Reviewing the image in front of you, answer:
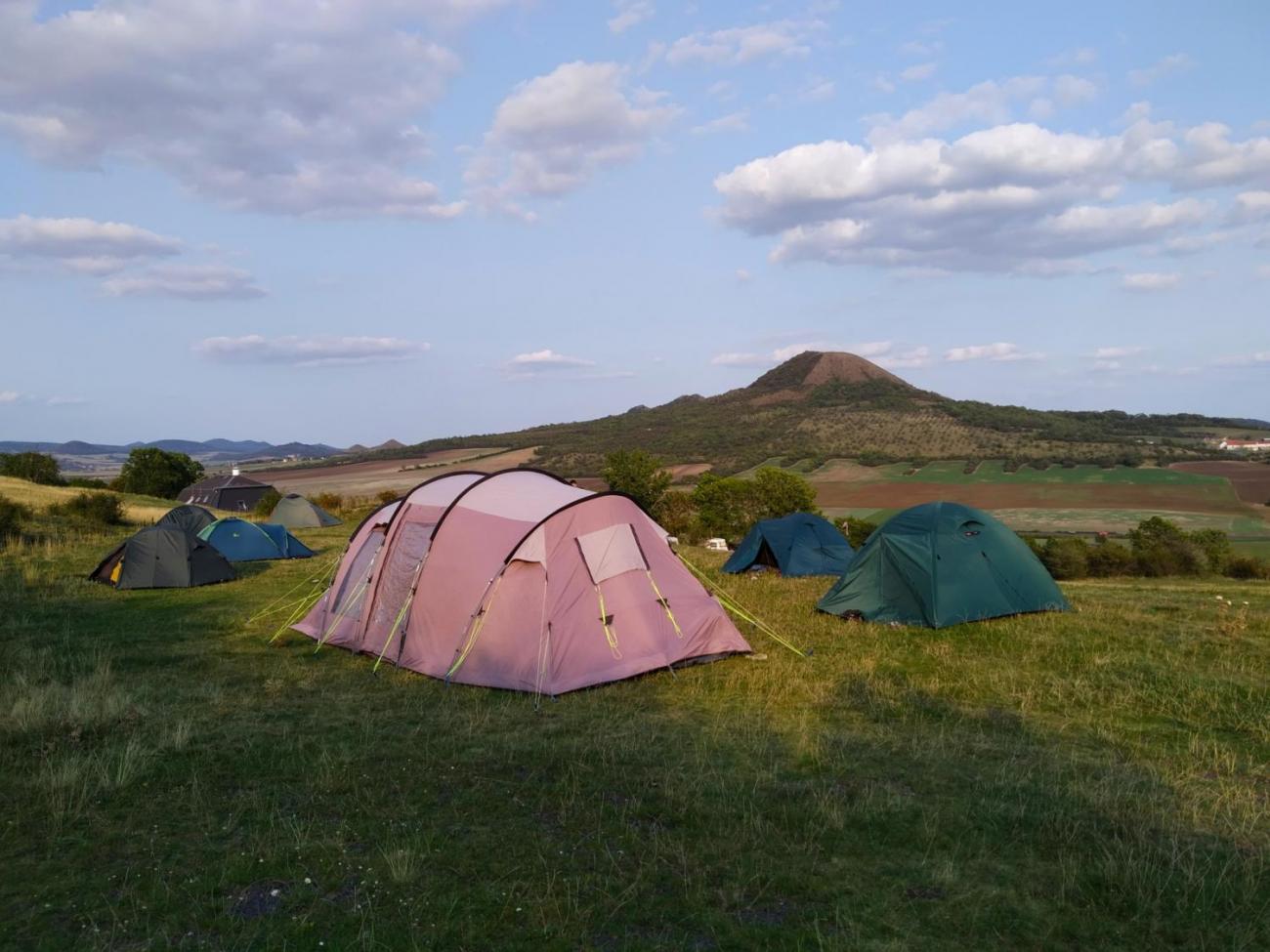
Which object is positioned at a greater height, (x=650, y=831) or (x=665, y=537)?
(x=665, y=537)

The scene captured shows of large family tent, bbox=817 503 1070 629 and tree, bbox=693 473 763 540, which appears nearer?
large family tent, bbox=817 503 1070 629

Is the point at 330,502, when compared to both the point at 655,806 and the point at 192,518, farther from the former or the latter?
the point at 655,806

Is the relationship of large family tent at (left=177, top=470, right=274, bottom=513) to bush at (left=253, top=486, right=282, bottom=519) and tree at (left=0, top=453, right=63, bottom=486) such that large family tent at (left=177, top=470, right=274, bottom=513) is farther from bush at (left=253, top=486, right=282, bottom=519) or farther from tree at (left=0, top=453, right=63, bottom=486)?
tree at (left=0, top=453, right=63, bottom=486)

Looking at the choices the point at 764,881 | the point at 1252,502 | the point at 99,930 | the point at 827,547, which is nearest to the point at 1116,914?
the point at 764,881

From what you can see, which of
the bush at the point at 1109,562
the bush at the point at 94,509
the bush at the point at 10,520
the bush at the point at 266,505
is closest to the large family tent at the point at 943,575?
the bush at the point at 10,520

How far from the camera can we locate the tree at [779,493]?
177 ft

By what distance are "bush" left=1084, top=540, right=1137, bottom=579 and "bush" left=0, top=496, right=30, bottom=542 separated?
4426 centimetres

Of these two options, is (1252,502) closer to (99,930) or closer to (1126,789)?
(1126,789)

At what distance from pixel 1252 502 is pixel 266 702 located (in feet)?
226

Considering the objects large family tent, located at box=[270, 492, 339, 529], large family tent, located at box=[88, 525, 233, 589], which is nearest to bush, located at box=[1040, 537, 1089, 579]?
large family tent, located at box=[270, 492, 339, 529]

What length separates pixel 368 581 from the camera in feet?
37.1

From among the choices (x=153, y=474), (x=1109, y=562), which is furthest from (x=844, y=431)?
(x=153, y=474)

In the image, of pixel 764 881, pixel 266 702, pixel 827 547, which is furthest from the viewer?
pixel 827 547

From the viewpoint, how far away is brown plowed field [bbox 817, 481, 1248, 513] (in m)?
58.1
